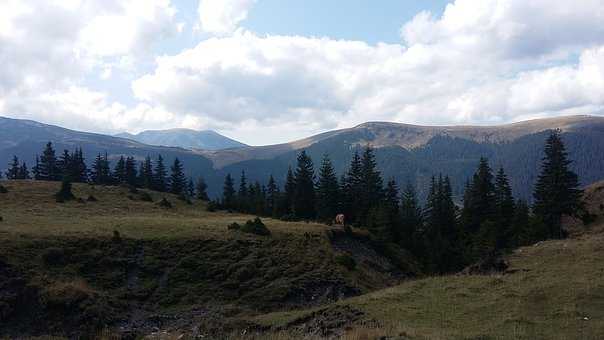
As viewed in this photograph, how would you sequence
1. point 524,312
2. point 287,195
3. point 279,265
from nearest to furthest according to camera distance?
point 524,312 < point 279,265 < point 287,195

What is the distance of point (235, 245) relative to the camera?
42.2 metres

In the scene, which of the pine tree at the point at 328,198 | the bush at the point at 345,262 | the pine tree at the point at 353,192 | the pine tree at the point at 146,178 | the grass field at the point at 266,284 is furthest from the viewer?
the pine tree at the point at 146,178

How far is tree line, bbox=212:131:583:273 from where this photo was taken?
58500 millimetres

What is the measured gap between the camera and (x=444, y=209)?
75062 mm

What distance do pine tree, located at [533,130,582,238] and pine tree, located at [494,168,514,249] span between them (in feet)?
17.5

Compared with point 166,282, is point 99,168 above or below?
above

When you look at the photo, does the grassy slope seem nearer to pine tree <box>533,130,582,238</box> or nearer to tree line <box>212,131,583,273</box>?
tree line <box>212,131,583,273</box>

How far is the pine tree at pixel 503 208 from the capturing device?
64194 mm

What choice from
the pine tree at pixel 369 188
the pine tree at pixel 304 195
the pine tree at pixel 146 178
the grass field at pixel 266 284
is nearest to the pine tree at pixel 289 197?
the pine tree at pixel 304 195

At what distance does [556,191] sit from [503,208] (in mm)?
14004

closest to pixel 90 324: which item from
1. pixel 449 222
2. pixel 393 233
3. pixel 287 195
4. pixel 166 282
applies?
pixel 166 282

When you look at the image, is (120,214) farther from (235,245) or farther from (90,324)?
(90,324)

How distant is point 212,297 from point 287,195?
4824 centimetres

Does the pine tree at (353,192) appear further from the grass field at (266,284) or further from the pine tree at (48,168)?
the pine tree at (48,168)
